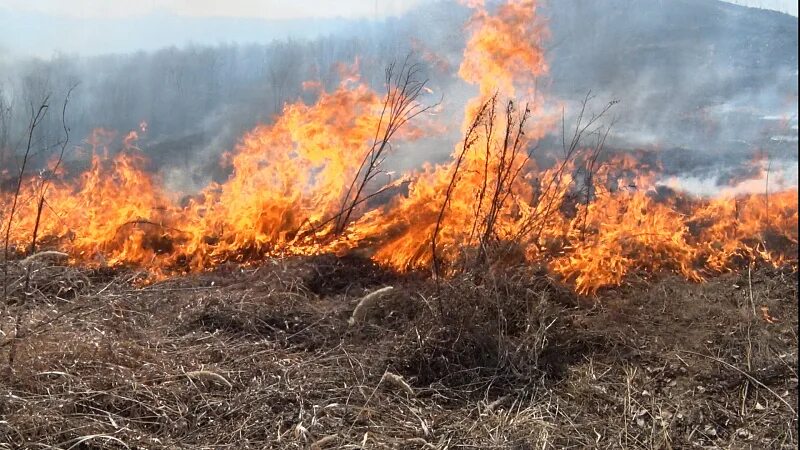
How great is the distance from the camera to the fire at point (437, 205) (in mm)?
6250

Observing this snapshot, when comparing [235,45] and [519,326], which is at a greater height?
[235,45]

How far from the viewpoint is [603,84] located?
28.2 ft

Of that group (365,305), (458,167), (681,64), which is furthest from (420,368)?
(681,64)

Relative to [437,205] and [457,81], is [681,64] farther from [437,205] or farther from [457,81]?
[437,205]

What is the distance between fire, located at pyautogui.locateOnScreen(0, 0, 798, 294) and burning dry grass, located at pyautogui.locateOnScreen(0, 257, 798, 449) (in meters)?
0.65

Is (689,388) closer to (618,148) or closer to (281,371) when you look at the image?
(281,371)

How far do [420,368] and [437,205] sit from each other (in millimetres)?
2786

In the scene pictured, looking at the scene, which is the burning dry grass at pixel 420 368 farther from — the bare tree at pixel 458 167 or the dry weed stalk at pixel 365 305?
the bare tree at pixel 458 167

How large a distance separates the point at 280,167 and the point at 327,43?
2.36 m

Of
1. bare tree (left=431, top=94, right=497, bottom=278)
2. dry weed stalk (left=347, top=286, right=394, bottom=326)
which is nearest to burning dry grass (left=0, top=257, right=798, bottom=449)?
dry weed stalk (left=347, top=286, right=394, bottom=326)

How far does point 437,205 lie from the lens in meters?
6.96

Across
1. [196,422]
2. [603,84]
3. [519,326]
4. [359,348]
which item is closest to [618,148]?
[603,84]

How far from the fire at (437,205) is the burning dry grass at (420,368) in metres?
0.65

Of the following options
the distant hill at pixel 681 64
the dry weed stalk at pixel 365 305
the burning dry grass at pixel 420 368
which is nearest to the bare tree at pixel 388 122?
the distant hill at pixel 681 64
